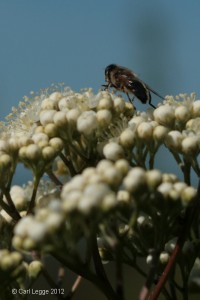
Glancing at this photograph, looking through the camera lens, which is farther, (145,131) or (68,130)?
(68,130)

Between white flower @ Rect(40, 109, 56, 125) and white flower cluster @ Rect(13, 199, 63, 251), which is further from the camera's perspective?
white flower @ Rect(40, 109, 56, 125)

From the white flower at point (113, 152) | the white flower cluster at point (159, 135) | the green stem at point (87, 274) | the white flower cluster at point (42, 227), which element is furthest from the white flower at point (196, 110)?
the white flower cluster at point (42, 227)

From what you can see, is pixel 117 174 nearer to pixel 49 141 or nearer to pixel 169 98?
pixel 49 141

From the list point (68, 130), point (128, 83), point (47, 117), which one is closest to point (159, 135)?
point (68, 130)

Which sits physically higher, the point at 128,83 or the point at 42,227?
the point at 128,83

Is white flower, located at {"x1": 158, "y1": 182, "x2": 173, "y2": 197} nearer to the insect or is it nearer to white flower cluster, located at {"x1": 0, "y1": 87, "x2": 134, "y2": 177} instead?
white flower cluster, located at {"x1": 0, "y1": 87, "x2": 134, "y2": 177}

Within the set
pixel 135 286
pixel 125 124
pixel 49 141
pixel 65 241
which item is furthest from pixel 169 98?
pixel 135 286

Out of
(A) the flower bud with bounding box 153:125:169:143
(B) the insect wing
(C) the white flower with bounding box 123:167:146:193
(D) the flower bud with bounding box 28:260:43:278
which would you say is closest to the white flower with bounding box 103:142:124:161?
(A) the flower bud with bounding box 153:125:169:143

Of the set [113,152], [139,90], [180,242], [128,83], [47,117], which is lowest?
[180,242]

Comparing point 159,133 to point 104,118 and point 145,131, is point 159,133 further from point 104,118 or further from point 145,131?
point 104,118

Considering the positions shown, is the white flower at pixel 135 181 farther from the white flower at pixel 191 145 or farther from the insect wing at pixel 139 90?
the insect wing at pixel 139 90
